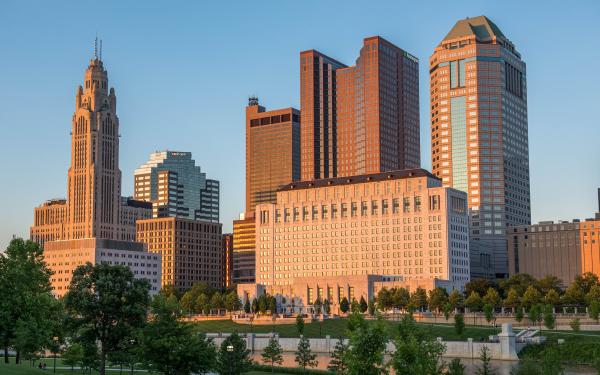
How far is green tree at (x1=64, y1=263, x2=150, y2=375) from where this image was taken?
86.1m

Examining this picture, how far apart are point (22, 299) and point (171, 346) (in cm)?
2498

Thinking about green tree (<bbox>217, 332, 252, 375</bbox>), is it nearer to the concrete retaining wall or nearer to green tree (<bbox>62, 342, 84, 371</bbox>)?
green tree (<bbox>62, 342, 84, 371</bbox>)

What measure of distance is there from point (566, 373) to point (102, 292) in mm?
76343

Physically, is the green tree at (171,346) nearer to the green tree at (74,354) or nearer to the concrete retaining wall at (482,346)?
the green tree at (74,354)

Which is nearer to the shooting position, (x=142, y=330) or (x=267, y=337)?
(x=142, y=330)

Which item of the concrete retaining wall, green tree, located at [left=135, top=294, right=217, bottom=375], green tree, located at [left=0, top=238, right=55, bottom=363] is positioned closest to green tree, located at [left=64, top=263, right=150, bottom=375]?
green tree, located at [left=135, top=294, right=217, bottom=375]

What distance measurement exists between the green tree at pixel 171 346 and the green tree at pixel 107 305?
19.6ft

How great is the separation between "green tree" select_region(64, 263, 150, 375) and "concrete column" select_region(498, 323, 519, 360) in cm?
8294

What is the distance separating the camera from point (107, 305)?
8594 centimetres

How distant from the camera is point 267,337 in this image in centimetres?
18562

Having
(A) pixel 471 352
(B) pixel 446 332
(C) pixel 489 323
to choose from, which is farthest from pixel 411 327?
(C) pixel 489 323

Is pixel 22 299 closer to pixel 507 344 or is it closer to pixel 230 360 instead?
pixel 230 360

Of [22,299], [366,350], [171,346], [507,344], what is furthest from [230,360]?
[507,344]

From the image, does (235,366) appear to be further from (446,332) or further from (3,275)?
(446,332)
